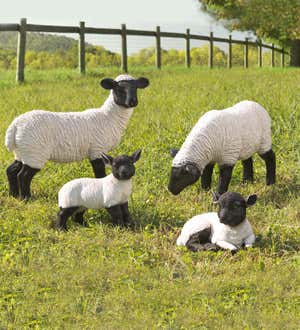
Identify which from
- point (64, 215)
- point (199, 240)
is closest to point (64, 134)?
point (64, 215)

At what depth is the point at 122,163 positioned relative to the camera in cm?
646

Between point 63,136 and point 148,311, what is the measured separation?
3.03 m

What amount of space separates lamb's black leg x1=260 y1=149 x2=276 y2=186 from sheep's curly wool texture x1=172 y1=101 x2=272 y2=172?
0.50ft

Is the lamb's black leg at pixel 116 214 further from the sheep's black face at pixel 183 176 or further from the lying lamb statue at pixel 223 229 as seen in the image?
the sheep's black face at pixel 183 176

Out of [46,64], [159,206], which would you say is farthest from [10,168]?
[46,64]

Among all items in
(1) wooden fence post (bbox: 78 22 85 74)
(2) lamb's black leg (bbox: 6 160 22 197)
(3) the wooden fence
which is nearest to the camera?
(2) lamb's black leg (bbox: 6 160 22 197)

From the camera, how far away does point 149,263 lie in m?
5.87

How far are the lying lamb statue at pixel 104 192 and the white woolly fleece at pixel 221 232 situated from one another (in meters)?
0.70

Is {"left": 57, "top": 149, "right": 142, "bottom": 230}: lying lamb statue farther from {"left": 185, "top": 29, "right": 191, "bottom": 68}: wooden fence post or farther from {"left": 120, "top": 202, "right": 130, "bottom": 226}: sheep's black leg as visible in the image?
{"left": 185, "top": 29, "right": 191, "bottom": 68}: wooden fence post

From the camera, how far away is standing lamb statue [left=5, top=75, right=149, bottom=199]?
743 cm

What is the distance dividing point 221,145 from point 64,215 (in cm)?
198

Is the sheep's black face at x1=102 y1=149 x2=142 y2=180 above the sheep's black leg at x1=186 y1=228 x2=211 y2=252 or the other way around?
above

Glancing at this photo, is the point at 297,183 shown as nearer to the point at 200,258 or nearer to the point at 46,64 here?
the point at 200,258

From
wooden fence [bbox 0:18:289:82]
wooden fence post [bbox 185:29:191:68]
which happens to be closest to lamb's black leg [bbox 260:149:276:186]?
wooden fence [bbox 0:18:289:82]
